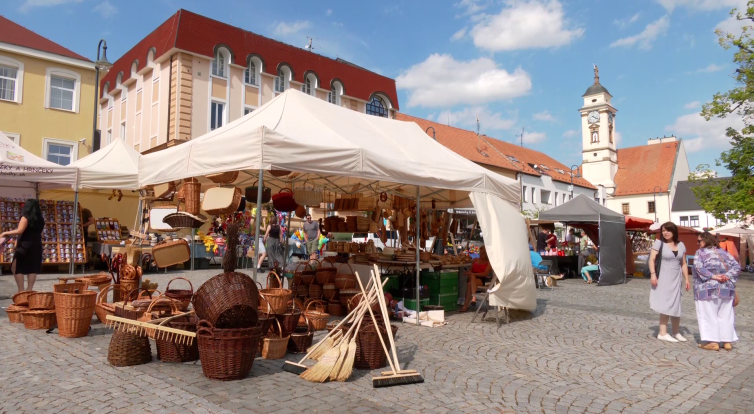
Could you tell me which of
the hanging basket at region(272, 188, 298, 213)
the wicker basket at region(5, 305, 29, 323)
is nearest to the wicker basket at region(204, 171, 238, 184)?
the hanging basket at region(272, 188, 298, 213)

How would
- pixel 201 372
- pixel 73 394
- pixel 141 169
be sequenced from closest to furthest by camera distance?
pixel 73 394
pixel 201 372
pixel 141 169

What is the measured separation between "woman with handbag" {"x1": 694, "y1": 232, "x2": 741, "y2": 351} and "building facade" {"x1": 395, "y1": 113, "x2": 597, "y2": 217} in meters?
32.6

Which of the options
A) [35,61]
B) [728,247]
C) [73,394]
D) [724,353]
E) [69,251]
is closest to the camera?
[73,394]

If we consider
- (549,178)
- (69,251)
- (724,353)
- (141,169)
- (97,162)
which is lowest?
(724,353)

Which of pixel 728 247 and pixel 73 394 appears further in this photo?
pixel 728 247

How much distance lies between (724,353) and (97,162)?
42.7 feet

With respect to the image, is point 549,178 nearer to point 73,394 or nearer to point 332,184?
point 332,184

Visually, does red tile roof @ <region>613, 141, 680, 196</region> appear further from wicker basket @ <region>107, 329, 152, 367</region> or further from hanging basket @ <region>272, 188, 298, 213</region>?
wicker basket @ <region>107, 329, 152, 367</region>

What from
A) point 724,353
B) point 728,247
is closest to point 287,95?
point 724,353

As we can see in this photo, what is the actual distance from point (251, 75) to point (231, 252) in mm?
22102

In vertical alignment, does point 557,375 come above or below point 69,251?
below

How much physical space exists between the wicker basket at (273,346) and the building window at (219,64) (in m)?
21.2

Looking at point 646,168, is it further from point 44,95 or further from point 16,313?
point 16,313

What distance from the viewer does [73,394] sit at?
407 centimetres
